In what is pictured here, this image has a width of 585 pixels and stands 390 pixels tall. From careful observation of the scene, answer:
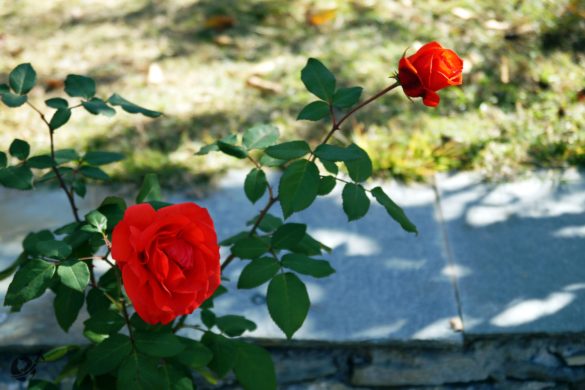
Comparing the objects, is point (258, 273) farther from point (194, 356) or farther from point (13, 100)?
point (13, 100)

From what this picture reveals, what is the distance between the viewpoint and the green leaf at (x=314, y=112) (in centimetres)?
182

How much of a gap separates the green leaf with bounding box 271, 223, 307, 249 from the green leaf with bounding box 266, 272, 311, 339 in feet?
0.32

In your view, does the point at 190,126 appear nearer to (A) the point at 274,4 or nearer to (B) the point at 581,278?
(A) the point at 274,4

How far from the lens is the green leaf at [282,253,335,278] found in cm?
184

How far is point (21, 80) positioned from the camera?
79.3 inches

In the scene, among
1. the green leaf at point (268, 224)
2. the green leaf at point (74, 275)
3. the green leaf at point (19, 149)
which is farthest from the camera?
the green leaf at point (268, 224)

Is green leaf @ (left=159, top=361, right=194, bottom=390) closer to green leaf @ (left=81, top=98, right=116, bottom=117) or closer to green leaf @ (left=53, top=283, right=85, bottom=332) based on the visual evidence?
green leaf @ (left=53, top=283, right=85, bottom=332)

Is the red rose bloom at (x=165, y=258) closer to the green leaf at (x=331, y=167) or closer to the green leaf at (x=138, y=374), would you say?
the green leaf at (x=138, y=374)

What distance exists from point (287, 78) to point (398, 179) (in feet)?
2.92

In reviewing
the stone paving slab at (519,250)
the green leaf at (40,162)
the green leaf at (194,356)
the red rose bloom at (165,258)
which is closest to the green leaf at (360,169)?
the red rose bloom at (165,258)

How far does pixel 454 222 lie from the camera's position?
119 inches

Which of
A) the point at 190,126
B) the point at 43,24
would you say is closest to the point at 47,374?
the point at 190,126

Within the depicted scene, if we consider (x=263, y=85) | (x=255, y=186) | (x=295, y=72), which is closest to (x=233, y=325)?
(x=255, y=186)

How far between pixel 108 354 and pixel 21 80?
0.75 metres
